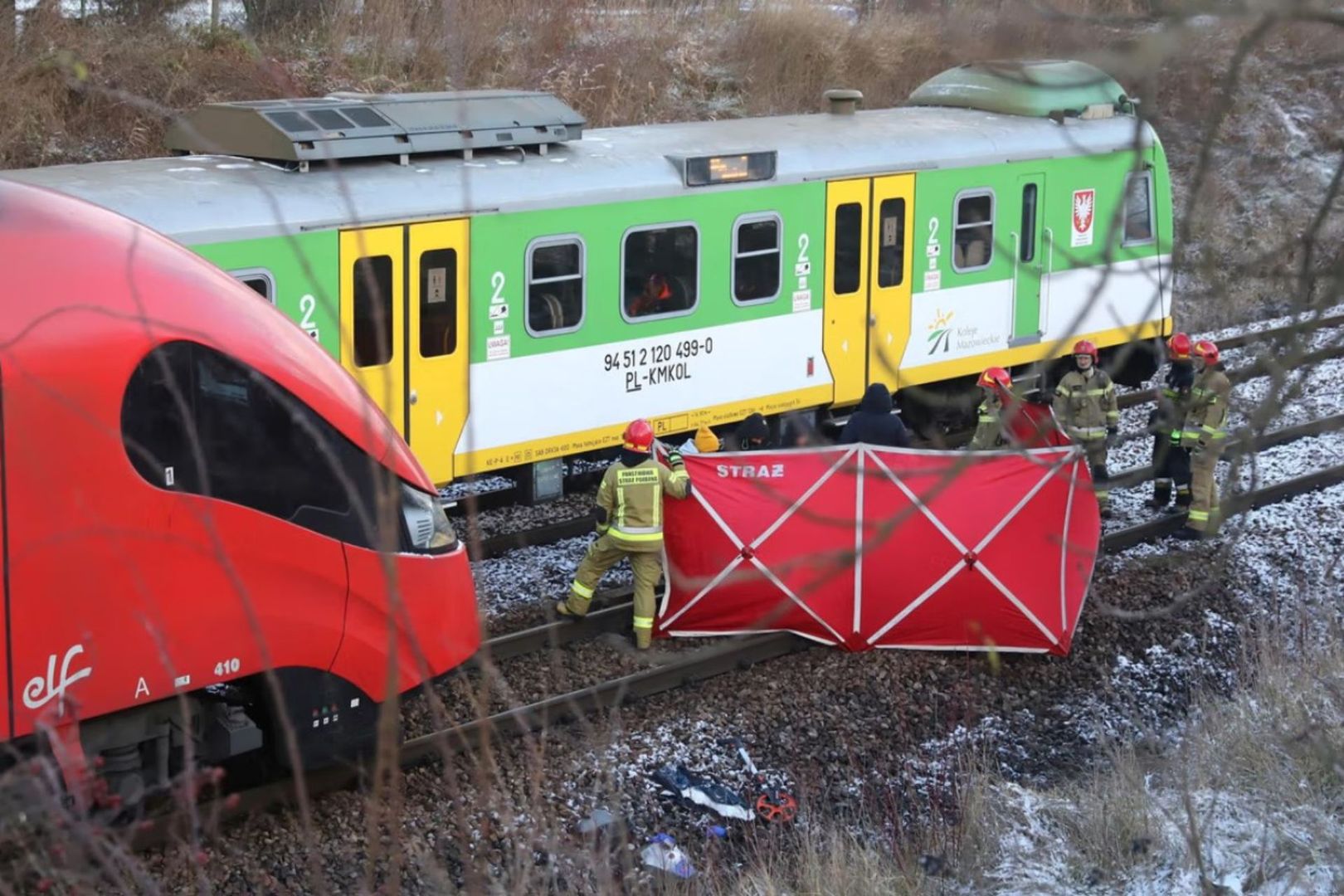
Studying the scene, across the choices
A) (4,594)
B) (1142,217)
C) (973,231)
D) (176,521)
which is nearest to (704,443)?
(973,231)

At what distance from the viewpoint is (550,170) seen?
12023 mm

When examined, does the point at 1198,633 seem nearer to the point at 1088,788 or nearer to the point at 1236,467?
the point at 1088,788

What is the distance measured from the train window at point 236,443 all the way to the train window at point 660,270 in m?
5.02

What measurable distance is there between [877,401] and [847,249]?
2.70 metres

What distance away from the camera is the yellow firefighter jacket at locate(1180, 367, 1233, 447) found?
502 inches

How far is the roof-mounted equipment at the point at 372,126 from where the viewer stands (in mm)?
10930

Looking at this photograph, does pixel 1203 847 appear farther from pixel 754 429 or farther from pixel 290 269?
pixel 290 269

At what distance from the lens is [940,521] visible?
10602 millimetres

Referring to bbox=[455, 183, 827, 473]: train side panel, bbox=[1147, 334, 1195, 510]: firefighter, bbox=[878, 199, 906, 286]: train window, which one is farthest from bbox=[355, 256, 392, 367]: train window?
bbox=[1147, 334, 1195, 510]: firefighter

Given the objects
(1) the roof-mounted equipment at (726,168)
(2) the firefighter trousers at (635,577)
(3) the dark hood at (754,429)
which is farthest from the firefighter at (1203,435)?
(2) the firefighter trousers at (635,577)

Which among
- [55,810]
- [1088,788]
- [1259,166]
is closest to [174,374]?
[55,810]

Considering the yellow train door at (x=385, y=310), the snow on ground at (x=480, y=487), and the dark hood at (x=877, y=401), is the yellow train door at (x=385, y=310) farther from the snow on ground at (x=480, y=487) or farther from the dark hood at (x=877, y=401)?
the dark hood at (x=877, y=401)

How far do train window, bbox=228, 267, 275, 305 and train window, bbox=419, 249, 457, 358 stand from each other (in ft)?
3.85

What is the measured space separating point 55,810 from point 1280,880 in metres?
5.75
